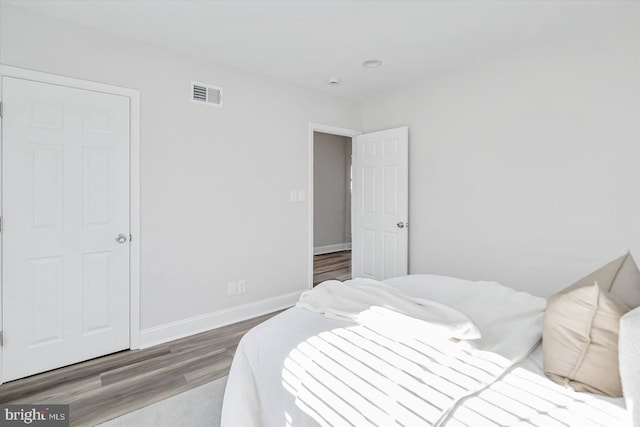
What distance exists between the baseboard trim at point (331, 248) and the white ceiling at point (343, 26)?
4.35 m

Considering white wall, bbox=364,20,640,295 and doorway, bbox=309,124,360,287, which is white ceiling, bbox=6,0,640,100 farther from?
doorway, bbox=309,124,360,287

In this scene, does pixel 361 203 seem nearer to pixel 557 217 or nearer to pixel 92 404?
pixel 557 217

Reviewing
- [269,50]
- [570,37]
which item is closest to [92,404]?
[269,50]

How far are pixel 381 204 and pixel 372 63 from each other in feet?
5.32

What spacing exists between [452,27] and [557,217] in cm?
180

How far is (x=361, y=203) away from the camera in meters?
4.22

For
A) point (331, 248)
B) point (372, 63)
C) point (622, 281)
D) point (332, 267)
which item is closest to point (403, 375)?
point (622, 281)

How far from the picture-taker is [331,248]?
712cm

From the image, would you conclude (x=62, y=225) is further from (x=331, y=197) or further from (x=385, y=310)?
(x=331, y=197)

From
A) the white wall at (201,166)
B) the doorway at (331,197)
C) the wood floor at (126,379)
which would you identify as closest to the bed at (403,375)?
the wood floor at (126,379)

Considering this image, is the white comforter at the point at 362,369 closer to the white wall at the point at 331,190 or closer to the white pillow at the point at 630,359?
the white pillow at the point at 630,359

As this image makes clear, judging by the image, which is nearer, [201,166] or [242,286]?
[201,166]

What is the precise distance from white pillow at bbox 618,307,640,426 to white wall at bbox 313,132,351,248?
19.6ft

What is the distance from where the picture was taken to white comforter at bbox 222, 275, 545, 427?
972 millimetres
